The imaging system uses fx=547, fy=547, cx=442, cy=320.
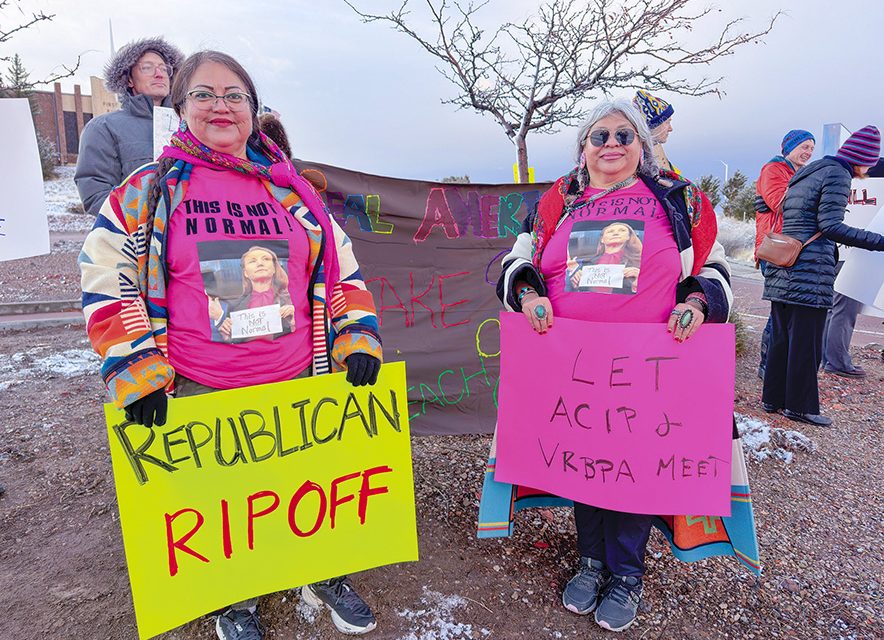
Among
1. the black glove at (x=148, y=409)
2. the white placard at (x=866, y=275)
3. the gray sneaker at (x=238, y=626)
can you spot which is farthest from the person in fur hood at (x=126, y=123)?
the white placard at (x=866, y=275)

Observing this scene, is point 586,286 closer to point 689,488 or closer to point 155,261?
point 689,488

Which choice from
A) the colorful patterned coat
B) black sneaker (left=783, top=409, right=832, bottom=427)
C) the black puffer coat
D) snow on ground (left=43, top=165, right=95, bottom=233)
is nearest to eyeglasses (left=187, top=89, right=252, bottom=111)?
the colorful patterned coat

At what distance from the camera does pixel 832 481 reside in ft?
11.8

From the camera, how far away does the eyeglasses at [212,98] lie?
5.78 feet

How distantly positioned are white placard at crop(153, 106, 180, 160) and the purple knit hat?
435cm

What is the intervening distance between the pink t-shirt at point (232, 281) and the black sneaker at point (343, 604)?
3.02 ft

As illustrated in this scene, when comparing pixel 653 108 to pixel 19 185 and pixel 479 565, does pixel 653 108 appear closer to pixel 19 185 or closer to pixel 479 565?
pixel 479 565

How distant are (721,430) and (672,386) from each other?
0.25 metres

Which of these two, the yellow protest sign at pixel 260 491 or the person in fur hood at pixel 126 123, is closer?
the yellow protest sign at pixel 260 491

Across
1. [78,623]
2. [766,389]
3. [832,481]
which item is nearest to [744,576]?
[832,481]

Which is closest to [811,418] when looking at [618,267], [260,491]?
[618,267]

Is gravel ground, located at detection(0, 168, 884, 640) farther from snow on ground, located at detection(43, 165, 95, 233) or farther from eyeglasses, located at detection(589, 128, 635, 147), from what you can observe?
snow on ground, located at detection(43, 165, 95, 233)

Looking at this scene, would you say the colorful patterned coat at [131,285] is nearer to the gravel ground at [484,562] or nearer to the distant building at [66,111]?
the gravel ground at [484,562]

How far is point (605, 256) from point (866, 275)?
4.34 metres
